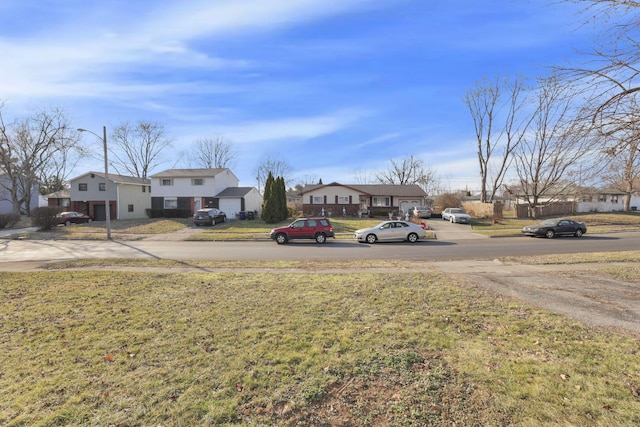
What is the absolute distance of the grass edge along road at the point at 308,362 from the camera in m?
3.12

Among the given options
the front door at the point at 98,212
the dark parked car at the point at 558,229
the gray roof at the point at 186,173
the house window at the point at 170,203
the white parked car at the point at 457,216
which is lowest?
the dark parked car at the point at 558,229

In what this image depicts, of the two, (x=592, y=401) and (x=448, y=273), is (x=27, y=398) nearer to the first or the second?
(x=592, y=401)

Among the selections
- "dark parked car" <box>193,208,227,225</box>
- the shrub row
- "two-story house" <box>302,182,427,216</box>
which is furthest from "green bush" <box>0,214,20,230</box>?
"two-story house" <box>302,182,427,216</box>

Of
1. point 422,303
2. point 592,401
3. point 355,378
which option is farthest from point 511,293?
point 355,378

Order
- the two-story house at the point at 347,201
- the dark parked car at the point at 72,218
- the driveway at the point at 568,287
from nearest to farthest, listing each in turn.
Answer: the driveway at the point at 568,287
the dark parked car at the point at 72,218
the two-story house at the point at 347,201

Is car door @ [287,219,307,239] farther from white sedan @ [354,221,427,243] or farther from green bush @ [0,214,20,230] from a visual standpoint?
green bush @ [0,214,20,230]

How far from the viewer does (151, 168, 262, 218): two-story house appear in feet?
130

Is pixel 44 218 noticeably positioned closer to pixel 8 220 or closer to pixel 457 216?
pixel 8 220

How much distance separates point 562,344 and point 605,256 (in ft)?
38.6

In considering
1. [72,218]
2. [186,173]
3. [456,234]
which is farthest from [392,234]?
[72,218]

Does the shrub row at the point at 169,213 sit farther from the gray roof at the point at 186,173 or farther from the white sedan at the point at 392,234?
the white sedan at the point at 392,234

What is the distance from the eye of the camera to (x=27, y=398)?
338 cm

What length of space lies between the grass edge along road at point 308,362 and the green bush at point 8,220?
3275cm

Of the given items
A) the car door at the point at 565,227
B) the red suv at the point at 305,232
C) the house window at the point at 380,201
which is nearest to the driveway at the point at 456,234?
the car door at the point at 565,227
